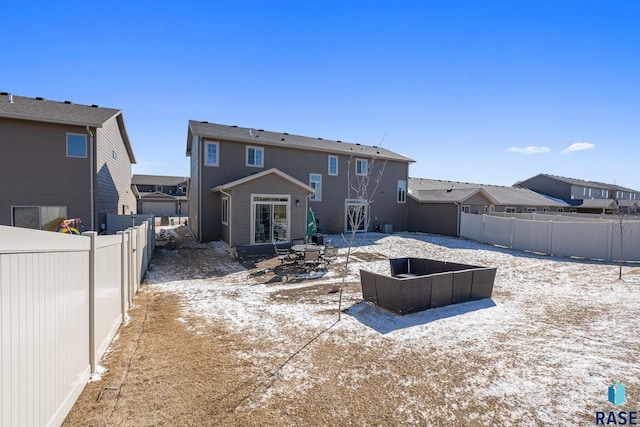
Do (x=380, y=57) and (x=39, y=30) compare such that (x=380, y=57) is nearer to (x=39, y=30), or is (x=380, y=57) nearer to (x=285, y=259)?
(x=285, y=259)

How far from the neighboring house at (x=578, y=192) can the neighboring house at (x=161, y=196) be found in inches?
1706

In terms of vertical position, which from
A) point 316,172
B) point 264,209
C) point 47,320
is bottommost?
point 47,320

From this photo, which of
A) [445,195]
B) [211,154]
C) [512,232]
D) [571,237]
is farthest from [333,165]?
[571,237]

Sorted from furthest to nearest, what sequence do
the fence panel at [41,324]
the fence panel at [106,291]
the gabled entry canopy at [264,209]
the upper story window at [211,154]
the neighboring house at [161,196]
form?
the neighboring house at [161,196]
the upper story window at [211,154]
the gabled entry canopy at [264,209]
the fence panel at [106,291]
the fence panel at [41,324]

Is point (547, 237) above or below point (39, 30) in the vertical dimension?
below

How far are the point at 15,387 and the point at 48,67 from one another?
42.8ft

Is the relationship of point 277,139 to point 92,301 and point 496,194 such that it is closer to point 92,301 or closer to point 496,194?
point 92,301

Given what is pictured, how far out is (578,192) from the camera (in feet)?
120

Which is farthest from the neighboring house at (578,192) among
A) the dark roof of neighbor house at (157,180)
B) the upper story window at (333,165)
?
the dark roof of neighbor house at (157,180)

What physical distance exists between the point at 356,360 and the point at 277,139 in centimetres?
1685

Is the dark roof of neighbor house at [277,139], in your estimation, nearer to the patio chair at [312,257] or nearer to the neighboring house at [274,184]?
the neighboring house at [274,184]

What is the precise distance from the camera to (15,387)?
7.18 feet

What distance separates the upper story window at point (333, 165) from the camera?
2102 cm

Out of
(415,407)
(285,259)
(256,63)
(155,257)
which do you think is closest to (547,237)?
(285,259)
